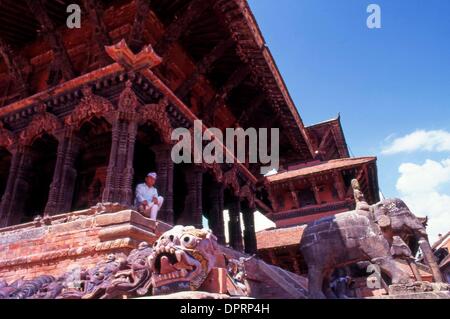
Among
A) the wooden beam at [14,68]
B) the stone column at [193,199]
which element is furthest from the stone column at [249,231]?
the wooden beam at [14,68]

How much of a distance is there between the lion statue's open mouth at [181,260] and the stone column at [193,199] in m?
5.51

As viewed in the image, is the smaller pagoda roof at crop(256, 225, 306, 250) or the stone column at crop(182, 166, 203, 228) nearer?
the stone column at crop(182, 166, 203, 228)

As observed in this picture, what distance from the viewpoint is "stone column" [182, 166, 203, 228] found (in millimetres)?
8858

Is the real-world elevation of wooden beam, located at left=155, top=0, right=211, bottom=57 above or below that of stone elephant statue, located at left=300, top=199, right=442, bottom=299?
above

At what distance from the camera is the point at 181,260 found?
3023 mm

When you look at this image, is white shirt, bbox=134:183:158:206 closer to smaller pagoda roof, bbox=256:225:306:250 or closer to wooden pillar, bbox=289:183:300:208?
smaller pagoda roof, bbox=256:225:306:250

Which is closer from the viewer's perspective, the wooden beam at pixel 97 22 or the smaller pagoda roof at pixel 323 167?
the wooden beam at pixel 97 22

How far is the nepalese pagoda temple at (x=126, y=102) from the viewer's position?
24.3 feet

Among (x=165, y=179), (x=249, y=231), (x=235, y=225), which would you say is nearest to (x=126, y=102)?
(x=165, y=179)

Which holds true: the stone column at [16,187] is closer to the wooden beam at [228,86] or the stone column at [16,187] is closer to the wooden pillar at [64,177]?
the wooden pillar at [64,177]

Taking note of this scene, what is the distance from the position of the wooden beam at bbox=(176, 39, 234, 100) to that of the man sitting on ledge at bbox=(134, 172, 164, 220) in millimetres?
3265

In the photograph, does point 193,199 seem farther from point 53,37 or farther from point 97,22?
point 53,37

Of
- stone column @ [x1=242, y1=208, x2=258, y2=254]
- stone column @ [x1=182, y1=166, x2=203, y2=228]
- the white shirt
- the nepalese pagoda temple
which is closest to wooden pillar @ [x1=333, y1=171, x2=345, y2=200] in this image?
the nepalese pagoda temple

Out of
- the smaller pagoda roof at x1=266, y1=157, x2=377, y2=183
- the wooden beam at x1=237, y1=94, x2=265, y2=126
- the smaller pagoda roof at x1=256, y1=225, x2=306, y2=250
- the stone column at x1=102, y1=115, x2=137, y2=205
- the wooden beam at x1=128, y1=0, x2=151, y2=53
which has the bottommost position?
the stone column at x1=102, y1=115, x2=137, y2=205
